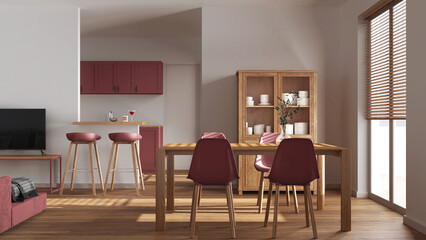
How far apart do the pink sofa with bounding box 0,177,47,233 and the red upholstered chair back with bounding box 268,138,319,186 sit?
96.7 inches

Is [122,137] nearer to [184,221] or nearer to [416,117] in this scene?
[184,221]

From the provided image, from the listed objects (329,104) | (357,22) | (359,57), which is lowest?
(329,104)

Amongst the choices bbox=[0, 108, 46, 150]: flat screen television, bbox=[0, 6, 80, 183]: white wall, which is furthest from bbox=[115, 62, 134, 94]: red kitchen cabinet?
bbox=[0, 108, 46, 150]: flat screen television

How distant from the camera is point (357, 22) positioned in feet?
17.3

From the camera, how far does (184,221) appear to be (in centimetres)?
382

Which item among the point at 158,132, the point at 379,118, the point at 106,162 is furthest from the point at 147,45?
the point at 379,118

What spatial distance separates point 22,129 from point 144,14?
2688 millimetres

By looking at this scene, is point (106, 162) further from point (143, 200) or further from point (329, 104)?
point (329, 104)

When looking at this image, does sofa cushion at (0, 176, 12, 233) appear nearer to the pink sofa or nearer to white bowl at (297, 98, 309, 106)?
the pink sofa

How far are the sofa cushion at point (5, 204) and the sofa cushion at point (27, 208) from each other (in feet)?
0.28

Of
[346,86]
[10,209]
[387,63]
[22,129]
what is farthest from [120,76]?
[387,63]

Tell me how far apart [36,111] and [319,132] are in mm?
4399

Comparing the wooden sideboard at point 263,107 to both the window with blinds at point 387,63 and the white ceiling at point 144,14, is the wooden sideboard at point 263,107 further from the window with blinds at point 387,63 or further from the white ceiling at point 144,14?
the white ceiling at point 144,14

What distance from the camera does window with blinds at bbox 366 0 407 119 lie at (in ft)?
13.8
